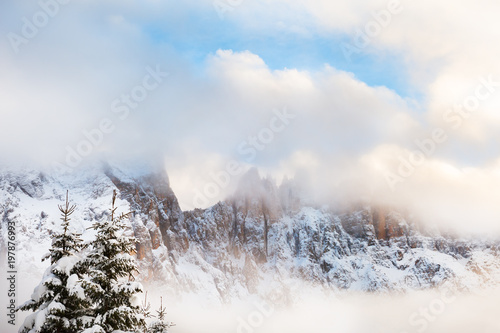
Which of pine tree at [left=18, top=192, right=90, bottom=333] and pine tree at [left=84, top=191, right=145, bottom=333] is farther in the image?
pine tree at [left=18, top=192, right=90, bottom=333]

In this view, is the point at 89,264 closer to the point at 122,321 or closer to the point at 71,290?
the point at 71,290

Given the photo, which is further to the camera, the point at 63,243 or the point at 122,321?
the point at 63,243

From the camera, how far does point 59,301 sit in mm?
27469

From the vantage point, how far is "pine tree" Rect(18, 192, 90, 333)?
2619 cm

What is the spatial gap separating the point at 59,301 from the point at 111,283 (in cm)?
Answer: 369

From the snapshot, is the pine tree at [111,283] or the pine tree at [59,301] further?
the pine tree at [59,301]

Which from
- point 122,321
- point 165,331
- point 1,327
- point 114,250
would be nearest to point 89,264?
point 114,250

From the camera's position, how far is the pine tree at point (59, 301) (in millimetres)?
26188

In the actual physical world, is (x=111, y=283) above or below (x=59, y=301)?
above

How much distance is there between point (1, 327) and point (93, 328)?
192 metres

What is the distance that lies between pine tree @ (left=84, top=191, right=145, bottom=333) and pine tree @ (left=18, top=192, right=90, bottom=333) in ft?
2.83

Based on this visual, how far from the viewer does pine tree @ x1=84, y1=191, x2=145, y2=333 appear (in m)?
25.6

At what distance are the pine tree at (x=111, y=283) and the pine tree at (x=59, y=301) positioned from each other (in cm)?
86

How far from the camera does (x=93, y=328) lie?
24.5 m
